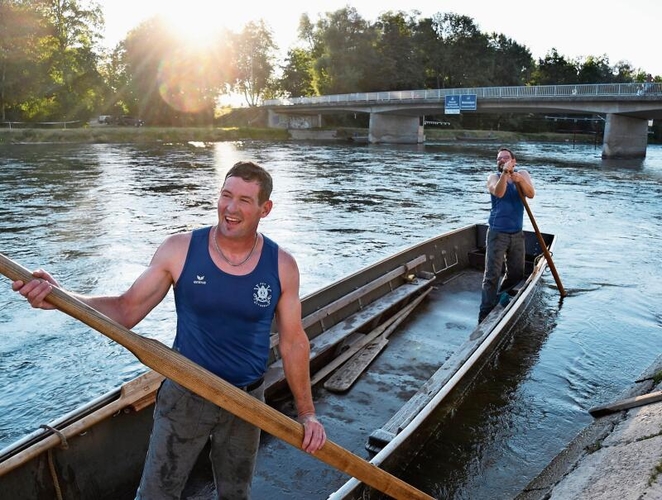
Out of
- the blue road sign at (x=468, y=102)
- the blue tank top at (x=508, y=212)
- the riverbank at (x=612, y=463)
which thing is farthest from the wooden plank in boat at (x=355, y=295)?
the blue road sign at (x=468, y=102)

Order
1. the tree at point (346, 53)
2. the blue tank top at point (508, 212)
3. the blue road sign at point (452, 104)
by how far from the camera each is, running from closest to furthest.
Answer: the blue tank top at point (508, 212)
the blue road sign at point (452, 104)
the tree at point (346, 53)

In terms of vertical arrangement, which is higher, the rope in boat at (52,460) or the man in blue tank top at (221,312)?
the man in blue tank top at (221,312)

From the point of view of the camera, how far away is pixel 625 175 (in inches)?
1405

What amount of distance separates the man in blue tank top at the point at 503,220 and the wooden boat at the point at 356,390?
38 cm

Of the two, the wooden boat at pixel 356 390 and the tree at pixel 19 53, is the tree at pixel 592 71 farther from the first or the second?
the wooden boat at pixel 356 390

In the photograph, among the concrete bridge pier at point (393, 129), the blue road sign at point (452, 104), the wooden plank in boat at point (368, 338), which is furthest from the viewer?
the concrete bridge pier at point (393, 129)

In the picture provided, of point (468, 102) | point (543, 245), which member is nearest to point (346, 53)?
point (468, 102)

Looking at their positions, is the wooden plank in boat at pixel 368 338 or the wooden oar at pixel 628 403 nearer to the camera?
the wooden oar at pixel 628 403

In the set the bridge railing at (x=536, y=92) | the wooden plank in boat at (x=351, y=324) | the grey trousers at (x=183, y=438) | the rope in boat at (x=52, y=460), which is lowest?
the wooden plank in boat at (x=351, y=324)

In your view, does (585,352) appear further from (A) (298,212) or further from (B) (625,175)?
(B) (625,175)

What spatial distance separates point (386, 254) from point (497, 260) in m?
6.88

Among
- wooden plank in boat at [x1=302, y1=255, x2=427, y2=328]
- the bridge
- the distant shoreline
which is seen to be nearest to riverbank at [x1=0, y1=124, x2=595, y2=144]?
the distant shoreline

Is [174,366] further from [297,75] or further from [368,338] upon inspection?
[297,75]

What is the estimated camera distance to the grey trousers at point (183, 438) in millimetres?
3301
